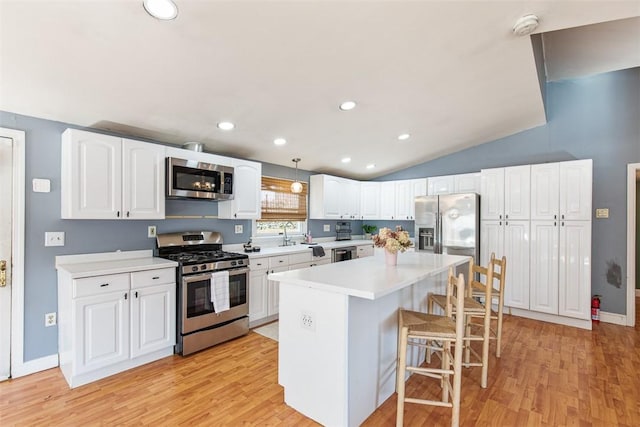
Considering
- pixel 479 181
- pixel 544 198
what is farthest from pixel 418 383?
pixel 479 181

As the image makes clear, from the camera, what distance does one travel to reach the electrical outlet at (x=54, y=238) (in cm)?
265

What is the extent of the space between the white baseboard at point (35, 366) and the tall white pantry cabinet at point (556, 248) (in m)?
5.27

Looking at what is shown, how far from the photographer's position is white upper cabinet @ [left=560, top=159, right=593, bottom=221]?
3.69 meters

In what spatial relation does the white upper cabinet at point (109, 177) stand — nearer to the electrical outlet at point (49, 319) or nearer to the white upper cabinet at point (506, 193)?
the electrical outlet at point (49, 319)

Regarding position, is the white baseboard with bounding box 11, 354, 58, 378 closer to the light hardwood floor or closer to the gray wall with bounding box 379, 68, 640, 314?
the light hardwood floor

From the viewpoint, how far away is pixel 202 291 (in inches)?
119

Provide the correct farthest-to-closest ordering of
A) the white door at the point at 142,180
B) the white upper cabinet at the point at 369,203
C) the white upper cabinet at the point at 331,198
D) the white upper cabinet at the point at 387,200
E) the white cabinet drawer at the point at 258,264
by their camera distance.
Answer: the white upper cabinet at the point at 369,203, the white upper cabinet at the point at 387,200, the white upper cabinet at the point at 331,198, the white cabinet drawer at the point at 258,264, the white door at the point at 142,180

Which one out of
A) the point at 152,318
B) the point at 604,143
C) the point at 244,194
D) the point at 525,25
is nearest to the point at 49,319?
the point at 152,318

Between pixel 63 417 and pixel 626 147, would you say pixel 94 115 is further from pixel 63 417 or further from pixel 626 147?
pixel 626 147

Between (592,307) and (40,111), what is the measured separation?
648cm

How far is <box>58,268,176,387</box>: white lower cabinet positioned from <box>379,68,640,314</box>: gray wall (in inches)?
207

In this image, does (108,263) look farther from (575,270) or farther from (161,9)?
(575,270)

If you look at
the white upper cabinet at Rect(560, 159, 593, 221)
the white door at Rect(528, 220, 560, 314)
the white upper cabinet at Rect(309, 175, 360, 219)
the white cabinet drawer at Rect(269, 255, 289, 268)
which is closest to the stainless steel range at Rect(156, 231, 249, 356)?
the white cabinet drawer at Rect(269, 255, 289, 268)

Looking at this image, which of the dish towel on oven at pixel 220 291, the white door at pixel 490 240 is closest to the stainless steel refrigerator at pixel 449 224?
the white door at pixel 490 240
